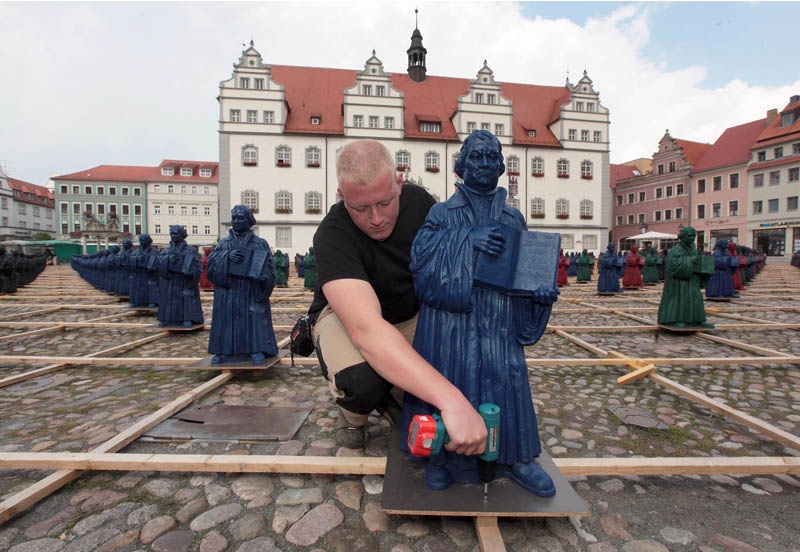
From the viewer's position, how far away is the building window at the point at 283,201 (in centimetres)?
3331

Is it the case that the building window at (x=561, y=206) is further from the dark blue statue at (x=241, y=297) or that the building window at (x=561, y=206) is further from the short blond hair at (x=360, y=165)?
the short blond hair at (x=360, y=165)

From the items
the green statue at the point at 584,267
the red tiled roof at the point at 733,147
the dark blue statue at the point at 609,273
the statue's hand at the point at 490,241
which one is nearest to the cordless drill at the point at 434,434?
the statue's hand at the point at 490,241

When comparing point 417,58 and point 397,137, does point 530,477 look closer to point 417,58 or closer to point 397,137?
point 397,137

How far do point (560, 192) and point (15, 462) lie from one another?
3976cm

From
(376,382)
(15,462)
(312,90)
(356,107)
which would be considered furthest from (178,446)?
(312,90)

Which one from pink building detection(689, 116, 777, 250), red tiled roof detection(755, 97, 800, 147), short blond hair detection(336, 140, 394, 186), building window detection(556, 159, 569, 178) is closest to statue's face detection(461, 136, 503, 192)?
short blond hair detection(336, 140, 394, 186)

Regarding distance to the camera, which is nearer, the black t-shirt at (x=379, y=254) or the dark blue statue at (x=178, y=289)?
the black t-shirt at (x=379, y=254)

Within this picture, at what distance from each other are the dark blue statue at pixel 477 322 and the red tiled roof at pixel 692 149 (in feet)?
174

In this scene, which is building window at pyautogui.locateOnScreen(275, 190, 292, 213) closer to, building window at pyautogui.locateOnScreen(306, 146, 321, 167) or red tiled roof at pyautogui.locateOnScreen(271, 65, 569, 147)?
building window at pyautogui.locateOnScreen(306, 146, 321, 167)

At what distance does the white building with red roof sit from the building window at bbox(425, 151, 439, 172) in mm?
89

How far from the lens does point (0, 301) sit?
490 inches

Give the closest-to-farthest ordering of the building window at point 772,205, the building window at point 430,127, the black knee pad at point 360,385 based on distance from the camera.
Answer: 1. the black knee pad at point 360,385
2. the building window at point 430,127
3. the building window at point 772,205

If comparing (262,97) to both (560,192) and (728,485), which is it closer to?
(560,192)

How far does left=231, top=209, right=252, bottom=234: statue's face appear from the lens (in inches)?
187
